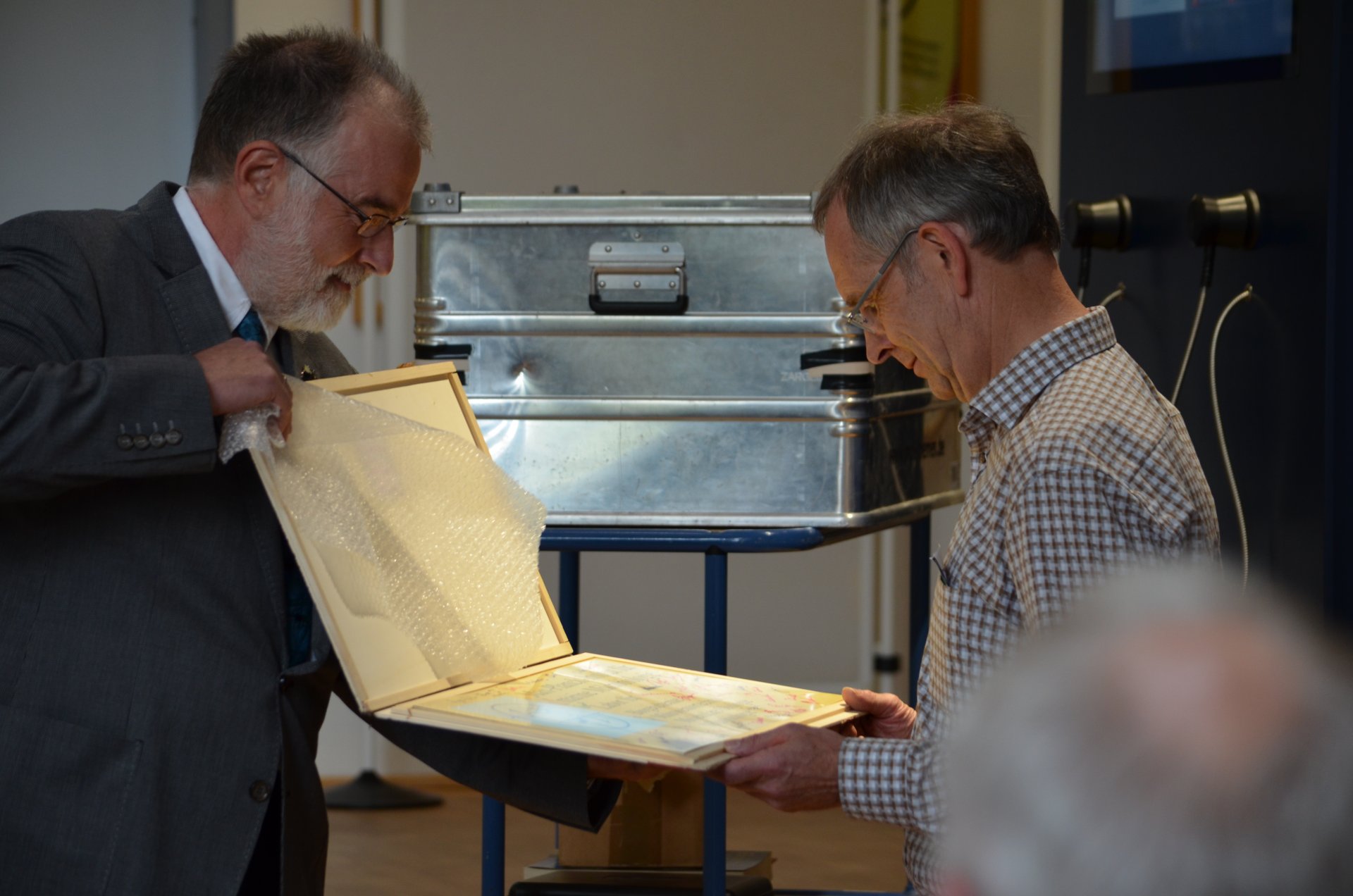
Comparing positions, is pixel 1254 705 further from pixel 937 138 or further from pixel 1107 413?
pixel 937 138

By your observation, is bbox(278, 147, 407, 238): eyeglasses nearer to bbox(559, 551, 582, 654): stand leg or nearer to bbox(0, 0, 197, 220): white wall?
bbox(559, 551, 582, 654): stand leg

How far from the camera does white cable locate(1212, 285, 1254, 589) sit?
7.24ft

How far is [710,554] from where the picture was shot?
193 centimetres

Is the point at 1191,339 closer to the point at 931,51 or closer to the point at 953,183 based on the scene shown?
the point at 953,183

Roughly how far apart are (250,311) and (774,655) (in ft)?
8.91

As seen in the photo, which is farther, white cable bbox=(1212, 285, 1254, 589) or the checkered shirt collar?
white cable bbox=(1212, 285, 1254, 589)

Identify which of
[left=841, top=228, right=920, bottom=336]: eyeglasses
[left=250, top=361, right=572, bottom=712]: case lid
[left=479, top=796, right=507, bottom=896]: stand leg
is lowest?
[left=479, top=796, right=507, bottom=896]: stand leg

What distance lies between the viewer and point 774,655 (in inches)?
157

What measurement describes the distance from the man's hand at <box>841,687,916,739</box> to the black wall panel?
799 mm

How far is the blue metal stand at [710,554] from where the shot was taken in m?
1.88

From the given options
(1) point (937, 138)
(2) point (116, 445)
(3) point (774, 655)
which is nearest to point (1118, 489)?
(1) point (937, 138)

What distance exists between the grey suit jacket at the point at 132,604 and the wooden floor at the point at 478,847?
70.1 inches

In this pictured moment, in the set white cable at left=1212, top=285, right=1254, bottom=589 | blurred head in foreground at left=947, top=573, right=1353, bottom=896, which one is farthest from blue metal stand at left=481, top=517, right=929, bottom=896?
blurred head in foreground at left=947, top=573, right=1353, bottom=896

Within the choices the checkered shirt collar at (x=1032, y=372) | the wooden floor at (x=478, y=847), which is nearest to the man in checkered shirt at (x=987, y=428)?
the checkered shirt collar at (x=1032, y=372)
